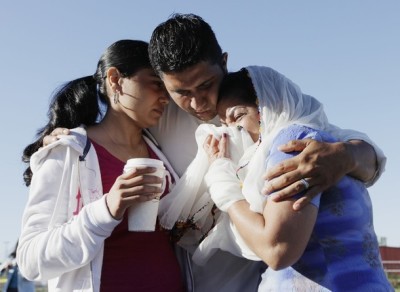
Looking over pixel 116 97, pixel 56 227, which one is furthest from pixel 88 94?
pixel 56 227

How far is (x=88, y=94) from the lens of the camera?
3.56 meters

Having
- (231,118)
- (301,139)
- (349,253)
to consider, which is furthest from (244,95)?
(349,253)

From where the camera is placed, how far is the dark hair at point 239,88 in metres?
→ 2.91

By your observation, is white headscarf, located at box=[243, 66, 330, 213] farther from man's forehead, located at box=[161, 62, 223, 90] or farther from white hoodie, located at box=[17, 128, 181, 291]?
white hoodie, located at box=[17, 128, 181, 291]

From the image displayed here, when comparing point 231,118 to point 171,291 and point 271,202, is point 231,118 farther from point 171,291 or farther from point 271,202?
point 171,291

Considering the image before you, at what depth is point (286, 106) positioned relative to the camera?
8.89ft

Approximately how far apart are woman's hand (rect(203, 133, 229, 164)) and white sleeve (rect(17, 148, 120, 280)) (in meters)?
0.53

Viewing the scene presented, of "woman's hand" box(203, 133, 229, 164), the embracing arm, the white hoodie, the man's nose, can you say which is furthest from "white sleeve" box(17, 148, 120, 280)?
the embracing arm

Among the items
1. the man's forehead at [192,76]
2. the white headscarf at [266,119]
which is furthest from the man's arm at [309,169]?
the man's forehead at [192,76]

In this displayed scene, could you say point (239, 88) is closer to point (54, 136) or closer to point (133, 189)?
point (133, 189)

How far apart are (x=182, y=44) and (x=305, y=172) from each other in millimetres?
974

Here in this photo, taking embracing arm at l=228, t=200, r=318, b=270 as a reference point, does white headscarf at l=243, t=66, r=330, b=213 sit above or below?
above

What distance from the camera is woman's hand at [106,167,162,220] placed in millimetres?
2746

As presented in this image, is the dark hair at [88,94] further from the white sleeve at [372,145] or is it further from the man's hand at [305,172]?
the man's hand at [305,172]
